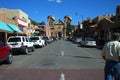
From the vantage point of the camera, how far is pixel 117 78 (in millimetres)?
7281

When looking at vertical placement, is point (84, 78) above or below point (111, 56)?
below

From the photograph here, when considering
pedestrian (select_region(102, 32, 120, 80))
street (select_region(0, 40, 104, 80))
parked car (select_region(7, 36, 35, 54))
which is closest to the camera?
pedestrian (select_region(102, 32, 120, 80))

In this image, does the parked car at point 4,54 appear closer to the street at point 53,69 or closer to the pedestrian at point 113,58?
the street at point 53,69

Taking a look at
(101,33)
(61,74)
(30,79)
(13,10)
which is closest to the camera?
(30,79)

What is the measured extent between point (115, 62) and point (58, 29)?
189704 mm

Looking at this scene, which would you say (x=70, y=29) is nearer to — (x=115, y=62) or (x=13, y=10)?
(x=13, y=10)

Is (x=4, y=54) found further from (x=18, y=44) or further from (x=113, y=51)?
(x=113, y=51)

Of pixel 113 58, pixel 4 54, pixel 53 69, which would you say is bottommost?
pixel 53 69

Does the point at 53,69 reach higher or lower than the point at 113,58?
lower

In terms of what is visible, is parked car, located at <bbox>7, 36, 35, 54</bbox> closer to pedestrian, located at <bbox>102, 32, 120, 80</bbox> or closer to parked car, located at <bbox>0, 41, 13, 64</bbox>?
parked car, located at <bbox>0, 41, 13, 64</bbox>

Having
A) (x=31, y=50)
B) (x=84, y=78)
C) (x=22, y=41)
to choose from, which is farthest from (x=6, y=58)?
(x=31, y=50)

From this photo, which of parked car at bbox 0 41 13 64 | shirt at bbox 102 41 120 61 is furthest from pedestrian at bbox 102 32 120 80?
parked car at bbox 0 41 13 64

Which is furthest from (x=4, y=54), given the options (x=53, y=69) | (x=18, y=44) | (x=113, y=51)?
(x=113, y=51)

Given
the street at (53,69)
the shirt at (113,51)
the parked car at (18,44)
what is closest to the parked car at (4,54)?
the street at (53,69)
